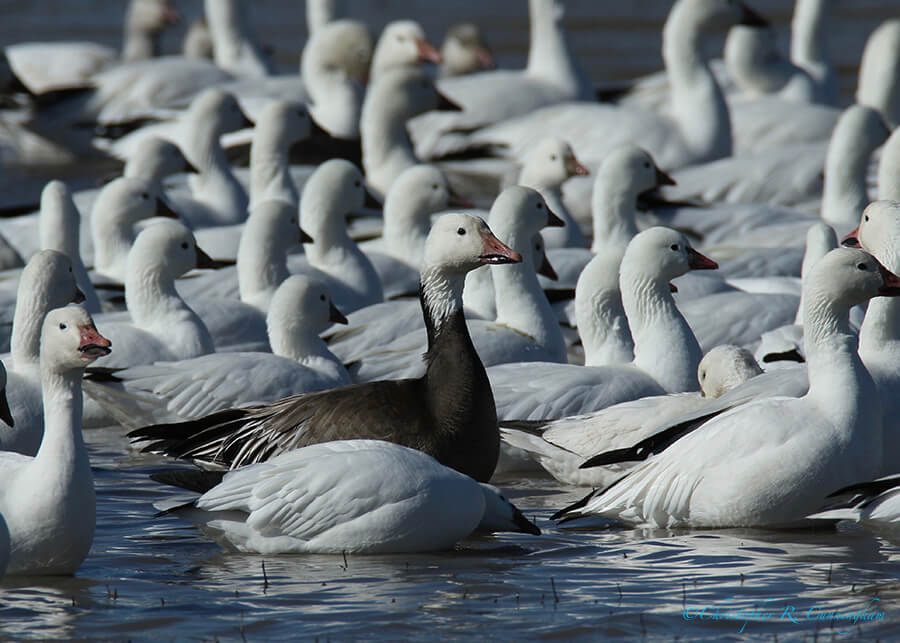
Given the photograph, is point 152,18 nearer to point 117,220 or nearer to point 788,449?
point 117,220

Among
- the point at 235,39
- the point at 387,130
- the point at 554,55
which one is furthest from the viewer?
the point at 235,39

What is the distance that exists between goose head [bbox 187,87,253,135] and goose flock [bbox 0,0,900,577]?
0.03 meters

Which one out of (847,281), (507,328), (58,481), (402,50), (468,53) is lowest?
(468,53)

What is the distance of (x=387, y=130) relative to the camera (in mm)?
13828

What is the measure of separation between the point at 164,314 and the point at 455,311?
2.40 meters

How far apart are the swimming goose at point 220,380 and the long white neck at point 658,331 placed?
4.84 ft

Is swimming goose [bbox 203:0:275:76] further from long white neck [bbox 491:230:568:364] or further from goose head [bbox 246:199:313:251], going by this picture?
long white neck [bbox 491:230:568:364]

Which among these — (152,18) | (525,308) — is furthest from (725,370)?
(152,18)

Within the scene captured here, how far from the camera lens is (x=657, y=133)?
49.5 feet

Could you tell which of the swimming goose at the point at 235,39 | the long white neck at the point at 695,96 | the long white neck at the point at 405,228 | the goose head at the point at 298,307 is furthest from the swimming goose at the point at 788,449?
the swimming goose at the point at 235,39

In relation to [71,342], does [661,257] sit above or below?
below

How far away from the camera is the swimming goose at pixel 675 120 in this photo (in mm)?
15039

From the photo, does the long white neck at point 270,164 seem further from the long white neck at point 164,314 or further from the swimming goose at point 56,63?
the swimming goose at point 56,63

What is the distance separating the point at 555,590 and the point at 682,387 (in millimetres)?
2831
